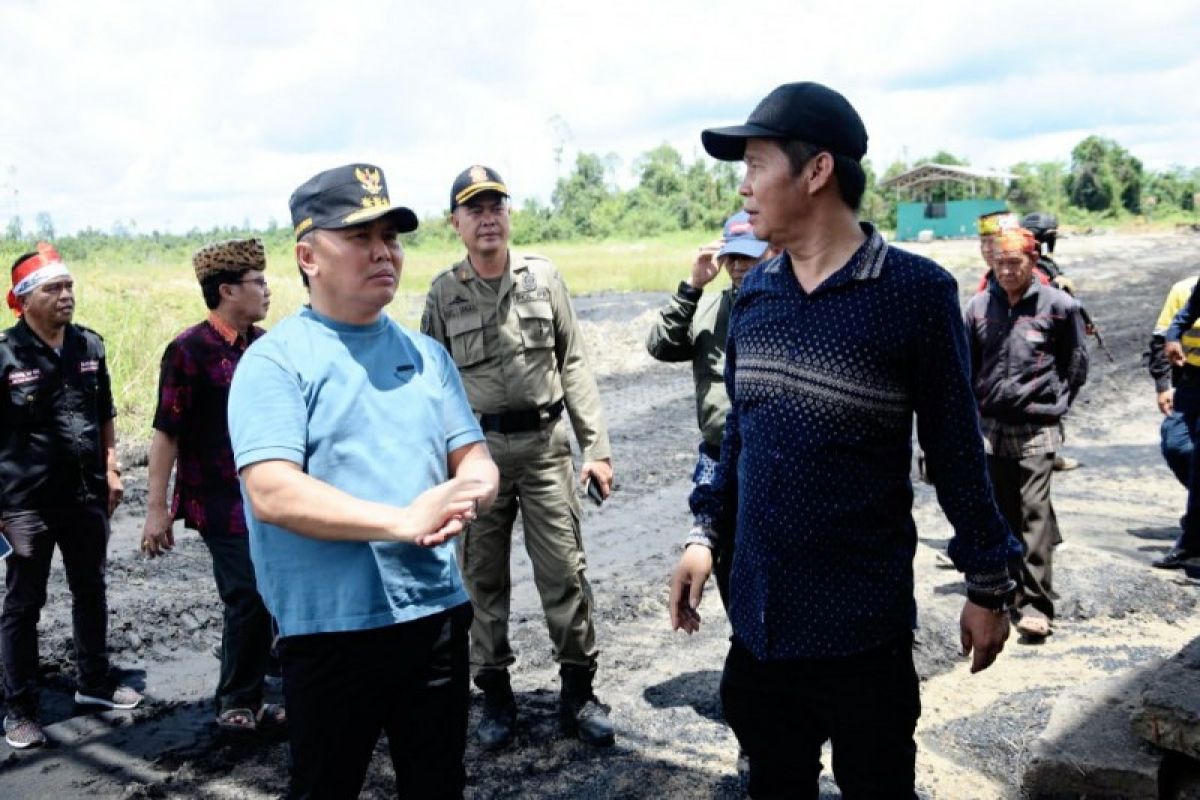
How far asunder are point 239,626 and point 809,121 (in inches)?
126

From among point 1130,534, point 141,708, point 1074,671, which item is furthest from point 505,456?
point 1130,534

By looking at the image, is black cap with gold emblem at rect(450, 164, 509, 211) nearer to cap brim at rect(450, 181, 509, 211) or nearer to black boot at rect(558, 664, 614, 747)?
cap brim at rect(450, 181, 509, 211)

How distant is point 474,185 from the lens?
4.09 metres

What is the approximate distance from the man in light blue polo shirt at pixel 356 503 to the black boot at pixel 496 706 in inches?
63.0

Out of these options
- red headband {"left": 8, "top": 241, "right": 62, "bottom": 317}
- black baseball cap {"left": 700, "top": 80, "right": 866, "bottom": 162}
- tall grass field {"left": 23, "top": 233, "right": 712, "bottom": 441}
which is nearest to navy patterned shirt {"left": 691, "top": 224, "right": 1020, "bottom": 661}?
black baseball cap {"left": 700, "top": 80, "right": 866, "bottom": 162}

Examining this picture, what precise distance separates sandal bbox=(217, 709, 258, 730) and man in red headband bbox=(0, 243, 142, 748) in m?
0.66

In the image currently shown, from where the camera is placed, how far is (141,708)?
181 inches

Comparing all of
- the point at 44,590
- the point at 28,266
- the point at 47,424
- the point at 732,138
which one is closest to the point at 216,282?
the point at 28,266

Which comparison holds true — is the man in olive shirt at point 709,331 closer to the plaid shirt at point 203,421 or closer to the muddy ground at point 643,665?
the muddy ground at point 643,665

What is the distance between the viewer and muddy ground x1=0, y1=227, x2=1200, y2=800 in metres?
3.82

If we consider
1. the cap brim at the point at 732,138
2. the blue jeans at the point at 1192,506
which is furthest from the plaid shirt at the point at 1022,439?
the cap brim at the point at 732,138

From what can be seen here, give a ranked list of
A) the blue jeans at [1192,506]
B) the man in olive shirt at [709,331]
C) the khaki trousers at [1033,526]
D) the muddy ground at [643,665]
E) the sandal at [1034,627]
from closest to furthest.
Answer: the man in olive shirt at [709,331], the muddy ground at [643,665], the sandal at [1034,627], the khaki trousers at [1033,526], the blue jeans at [1192,506]

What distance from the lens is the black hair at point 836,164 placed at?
2.23 metres

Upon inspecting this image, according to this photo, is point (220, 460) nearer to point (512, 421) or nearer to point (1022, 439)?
point (512, 421)
